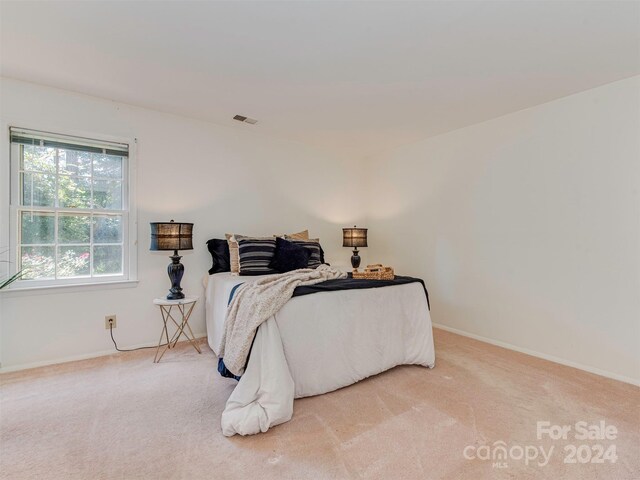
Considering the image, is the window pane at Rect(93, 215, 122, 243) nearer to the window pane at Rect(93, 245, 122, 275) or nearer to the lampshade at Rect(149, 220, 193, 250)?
the window pane at Rect(93, 245, 122, 275)

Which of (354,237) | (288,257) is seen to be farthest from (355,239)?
(288,257)

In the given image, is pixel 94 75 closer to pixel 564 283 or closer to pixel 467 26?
pixel 467 26

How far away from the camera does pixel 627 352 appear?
237 cm

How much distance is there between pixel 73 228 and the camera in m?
2.76

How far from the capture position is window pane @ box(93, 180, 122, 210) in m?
2.86

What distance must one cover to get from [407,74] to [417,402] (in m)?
2.34

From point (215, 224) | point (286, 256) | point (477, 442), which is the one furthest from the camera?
point (215, 224)

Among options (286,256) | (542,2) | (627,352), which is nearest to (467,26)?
(542,2)

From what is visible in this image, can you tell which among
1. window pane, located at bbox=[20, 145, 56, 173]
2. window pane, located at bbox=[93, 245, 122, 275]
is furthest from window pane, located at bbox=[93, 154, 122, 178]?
window pane, located at bbox=[93, 245, 122, 275]

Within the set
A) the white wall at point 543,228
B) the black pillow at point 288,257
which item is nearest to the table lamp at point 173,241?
the black pillow at point 288,257

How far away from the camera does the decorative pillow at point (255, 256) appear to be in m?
2.94

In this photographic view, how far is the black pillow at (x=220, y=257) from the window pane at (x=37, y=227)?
1.32 m

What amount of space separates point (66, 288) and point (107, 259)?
1.27 ft

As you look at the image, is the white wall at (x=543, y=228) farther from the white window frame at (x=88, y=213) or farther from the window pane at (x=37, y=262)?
the window pane at (x=37, y=262)
